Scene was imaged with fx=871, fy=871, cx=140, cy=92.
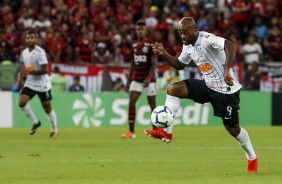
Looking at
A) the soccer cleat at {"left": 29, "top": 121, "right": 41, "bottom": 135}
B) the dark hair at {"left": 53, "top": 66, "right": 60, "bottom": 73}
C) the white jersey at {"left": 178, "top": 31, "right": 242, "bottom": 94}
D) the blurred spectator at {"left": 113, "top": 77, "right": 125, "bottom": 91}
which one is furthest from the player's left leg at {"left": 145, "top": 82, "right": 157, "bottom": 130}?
the white jersey at {"left": 178, "top": 31, "right": 242, "bottom": 94}

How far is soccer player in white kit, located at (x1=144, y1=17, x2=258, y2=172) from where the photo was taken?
39.5ft

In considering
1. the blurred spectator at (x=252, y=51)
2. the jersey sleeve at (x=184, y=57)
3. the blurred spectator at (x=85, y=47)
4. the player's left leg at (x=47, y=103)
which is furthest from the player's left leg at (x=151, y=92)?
the blurred spectator at (x=252, y=51)

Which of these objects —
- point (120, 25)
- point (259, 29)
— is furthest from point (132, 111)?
point (259, 29)

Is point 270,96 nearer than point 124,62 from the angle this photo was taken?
Yes

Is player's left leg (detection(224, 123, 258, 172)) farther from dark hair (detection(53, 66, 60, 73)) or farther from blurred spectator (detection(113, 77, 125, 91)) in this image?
dark hair (detection(53, 66, 60, 73))

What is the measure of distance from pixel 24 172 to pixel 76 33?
18.1 metres

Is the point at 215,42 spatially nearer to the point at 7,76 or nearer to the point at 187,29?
the point at 187,29

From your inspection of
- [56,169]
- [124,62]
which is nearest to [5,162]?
[56,169]

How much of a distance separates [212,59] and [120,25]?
18.9 m

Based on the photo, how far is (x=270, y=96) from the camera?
27250 mm

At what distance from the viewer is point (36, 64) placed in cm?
2036

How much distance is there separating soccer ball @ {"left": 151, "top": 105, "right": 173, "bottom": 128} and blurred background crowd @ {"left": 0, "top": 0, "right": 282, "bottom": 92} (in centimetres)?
1529

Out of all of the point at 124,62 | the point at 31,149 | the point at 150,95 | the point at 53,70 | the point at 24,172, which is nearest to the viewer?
the point at 24,172

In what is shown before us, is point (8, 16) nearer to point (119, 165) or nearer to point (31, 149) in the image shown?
point (31, 149)
